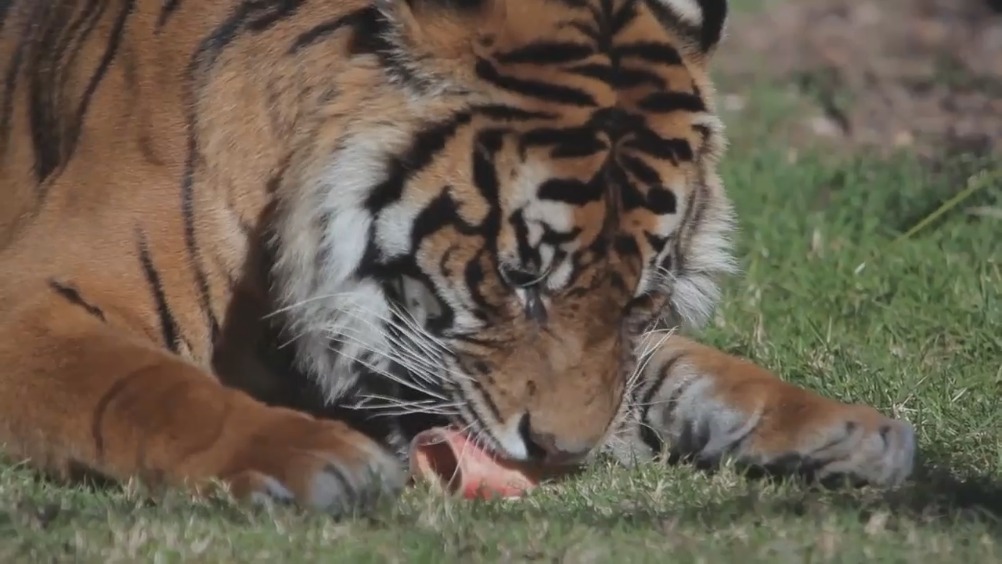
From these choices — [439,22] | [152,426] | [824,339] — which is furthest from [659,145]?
[824,339]

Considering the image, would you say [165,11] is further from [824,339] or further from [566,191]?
[824,339]

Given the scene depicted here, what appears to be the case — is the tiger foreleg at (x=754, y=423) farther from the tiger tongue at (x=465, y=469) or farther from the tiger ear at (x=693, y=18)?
the tiger ear at (x=693, y=18)

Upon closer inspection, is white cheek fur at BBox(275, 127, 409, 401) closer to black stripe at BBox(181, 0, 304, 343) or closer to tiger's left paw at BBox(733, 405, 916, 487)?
black stripe at BBox(181, 0, 304, 343)

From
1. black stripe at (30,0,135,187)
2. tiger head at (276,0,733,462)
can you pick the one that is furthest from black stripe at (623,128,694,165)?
black stripe at (30,0,135,187)

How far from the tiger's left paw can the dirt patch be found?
3102mm

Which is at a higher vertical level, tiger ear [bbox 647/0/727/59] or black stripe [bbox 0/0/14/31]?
tiger ear [bbox 647/0/727/59]

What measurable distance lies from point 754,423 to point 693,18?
0.73 meters

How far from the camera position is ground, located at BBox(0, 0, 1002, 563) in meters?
2.34

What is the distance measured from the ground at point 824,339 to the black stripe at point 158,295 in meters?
0.38

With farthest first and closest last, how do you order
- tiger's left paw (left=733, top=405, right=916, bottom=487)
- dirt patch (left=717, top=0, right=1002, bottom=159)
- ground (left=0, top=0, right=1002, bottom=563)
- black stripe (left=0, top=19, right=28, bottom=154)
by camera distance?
1. dirt patch (left=717, top=0, right=1002, bottom=159)
2. black stripe (left=0, top=19, right=28, bottom=154)
3. tiger's left paw (left=733, top=405, right=916, bottom=487)
4. ground (left=0, top=0, right=1002, bottom=563)

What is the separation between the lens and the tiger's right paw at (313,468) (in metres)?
2.49

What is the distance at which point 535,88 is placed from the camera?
2.87 m

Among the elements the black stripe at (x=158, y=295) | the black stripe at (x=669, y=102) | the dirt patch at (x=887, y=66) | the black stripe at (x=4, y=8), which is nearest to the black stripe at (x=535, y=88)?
the black stripe at (x=669, y=102)

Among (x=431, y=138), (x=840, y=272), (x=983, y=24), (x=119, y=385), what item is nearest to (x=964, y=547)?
(x=431, y=138)
